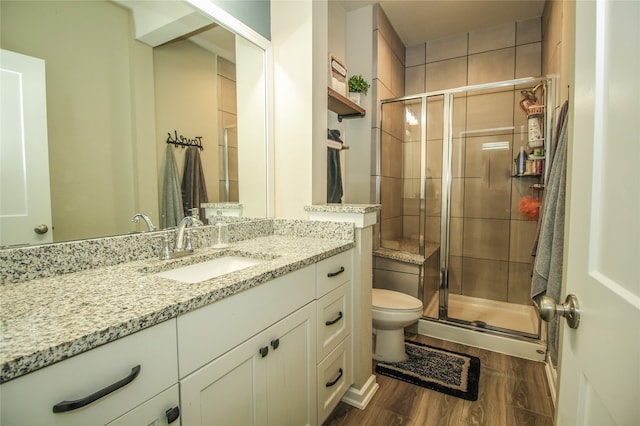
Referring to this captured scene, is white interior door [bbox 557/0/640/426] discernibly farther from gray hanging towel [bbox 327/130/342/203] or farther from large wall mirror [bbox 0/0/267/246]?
gray hanging towel [bbox 327/130/342/203]

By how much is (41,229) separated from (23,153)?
0.78ft

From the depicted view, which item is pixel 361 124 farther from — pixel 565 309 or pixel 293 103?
pixel 565 309

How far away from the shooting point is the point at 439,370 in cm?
195

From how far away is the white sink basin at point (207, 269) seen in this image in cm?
119

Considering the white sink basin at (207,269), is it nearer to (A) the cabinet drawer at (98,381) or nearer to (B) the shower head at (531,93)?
(A) the cabinet drawer at (98,381)

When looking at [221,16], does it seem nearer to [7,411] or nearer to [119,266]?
[119,266]

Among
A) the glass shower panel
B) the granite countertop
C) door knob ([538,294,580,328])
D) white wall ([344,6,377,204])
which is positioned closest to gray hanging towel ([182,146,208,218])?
the granite countertop

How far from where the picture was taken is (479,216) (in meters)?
2.91

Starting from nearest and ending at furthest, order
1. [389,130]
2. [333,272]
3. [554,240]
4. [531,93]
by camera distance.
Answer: [554,240] → [333,272] → [531,93] → [389,130]

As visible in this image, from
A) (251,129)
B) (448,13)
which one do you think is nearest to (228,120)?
(251,129)

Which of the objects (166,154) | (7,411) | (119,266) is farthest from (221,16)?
(7,411)

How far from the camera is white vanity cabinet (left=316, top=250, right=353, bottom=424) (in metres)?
1.34

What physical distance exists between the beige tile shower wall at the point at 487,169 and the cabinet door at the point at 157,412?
93.2 inches

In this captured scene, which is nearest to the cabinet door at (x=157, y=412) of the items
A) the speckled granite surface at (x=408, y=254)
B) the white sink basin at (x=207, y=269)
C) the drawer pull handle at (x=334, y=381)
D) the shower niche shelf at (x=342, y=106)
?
the white sink basin at (x=207, y=269)
